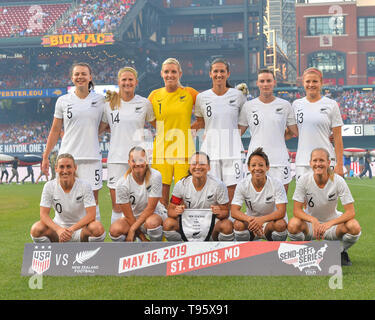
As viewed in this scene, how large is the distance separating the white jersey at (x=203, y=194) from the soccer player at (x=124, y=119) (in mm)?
771

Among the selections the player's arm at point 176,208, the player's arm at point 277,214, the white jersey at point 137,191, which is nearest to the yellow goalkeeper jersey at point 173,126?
the white jersey at point 137,191

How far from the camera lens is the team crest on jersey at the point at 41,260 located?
511cm

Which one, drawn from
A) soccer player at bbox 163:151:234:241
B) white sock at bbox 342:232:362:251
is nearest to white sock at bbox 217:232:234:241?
soccer player at bbox 163:151:234:241

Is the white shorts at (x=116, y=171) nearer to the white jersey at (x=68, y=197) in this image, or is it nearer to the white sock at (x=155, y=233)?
the white jersey at (x=68, y=197)

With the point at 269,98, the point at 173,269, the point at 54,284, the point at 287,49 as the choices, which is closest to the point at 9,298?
the point at 54,284

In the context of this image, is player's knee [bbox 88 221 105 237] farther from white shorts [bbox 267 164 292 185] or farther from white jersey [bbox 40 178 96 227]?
white shorts [bbox 267 164 292 185]

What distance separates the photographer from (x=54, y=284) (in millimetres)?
4926

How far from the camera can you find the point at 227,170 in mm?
6266

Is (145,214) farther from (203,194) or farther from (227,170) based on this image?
(227,170)

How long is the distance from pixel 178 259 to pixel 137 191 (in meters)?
0.97

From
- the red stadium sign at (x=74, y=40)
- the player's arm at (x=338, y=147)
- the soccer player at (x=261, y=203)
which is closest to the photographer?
the soccer player at (x=261, y=203)

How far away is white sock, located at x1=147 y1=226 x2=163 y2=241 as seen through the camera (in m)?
5.63
